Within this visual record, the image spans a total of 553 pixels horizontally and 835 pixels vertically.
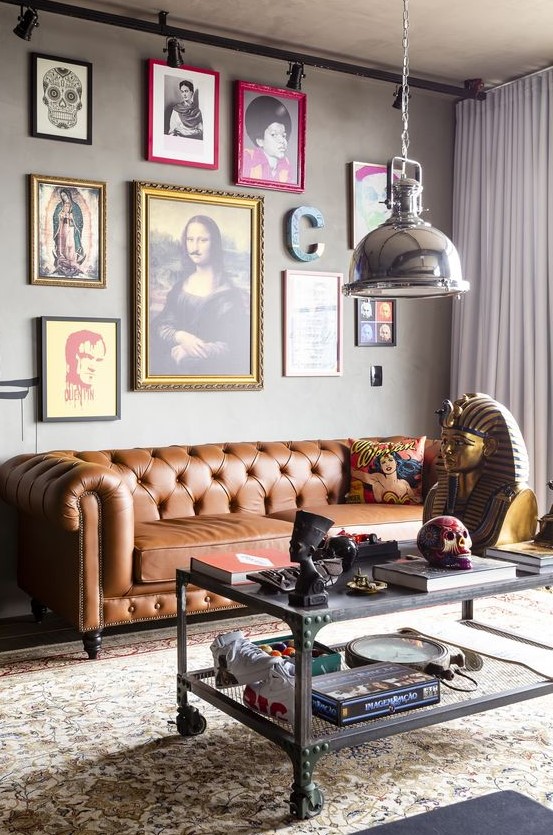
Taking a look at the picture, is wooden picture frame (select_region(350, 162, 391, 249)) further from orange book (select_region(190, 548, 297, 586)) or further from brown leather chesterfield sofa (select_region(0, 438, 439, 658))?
orange book (select_region(190, 548, 297, 586))

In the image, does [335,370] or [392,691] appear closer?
[392,691]

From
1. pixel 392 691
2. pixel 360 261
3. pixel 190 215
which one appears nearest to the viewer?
pixel 392 691

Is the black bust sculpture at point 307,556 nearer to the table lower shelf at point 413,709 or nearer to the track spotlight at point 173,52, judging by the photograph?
the table lower shelf at point 413,709

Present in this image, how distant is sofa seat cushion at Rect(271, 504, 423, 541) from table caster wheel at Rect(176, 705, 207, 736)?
4.85ft

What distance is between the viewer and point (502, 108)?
17.5ft

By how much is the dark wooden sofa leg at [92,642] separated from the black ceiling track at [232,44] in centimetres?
277

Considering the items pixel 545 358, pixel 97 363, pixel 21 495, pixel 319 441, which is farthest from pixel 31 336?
pixel 545 358

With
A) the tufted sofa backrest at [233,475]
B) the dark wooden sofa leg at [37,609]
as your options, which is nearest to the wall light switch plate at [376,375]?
the tufted sofa backrest at [233,475]

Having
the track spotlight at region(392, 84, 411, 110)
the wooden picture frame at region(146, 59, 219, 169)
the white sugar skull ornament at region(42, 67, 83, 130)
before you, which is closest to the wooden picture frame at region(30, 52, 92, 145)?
the white sugar skull ornament at region(42, 67, 83, 130)

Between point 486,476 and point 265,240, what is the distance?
2454 mm

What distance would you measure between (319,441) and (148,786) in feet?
9.21

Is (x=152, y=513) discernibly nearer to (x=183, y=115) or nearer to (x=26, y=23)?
(x=183, y=115)

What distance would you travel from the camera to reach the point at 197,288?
4699mm

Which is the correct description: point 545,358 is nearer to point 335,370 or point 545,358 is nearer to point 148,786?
point 335,370
